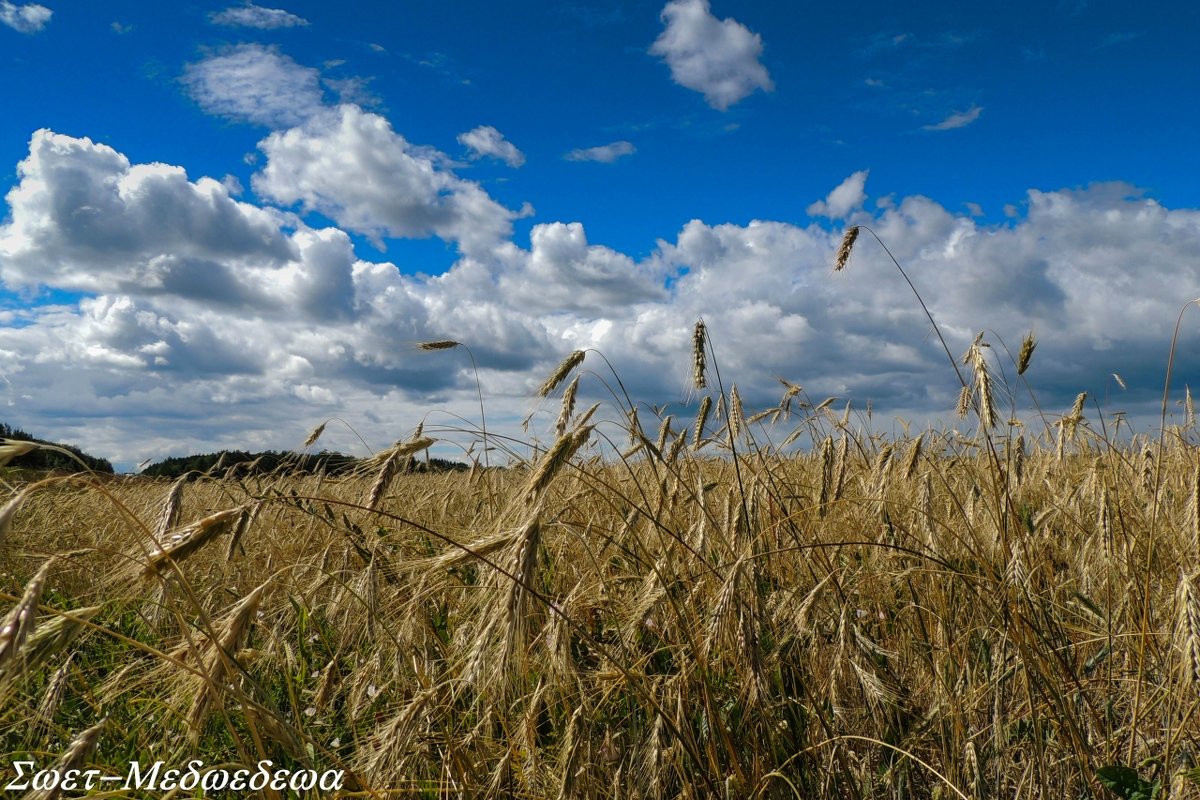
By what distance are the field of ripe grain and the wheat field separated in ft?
0.04

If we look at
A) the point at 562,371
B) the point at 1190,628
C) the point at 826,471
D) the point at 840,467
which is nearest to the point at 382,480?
the point at 562,371

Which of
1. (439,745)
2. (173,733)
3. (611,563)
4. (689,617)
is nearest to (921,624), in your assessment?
(689,617)

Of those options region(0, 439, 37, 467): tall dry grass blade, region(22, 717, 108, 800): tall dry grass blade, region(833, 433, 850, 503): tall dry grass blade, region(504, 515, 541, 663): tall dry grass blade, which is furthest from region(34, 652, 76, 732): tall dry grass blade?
region(833, 433, 850, 503): tall dry grass blade

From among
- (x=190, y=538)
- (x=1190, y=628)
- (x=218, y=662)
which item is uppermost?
(x=190, y=538)

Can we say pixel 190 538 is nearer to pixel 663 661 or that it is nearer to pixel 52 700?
→ pixel 52 700

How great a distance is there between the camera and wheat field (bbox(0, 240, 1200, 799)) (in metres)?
1.83

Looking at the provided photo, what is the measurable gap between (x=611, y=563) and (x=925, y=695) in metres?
1.48

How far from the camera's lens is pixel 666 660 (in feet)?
9.06

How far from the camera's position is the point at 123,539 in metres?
5.10

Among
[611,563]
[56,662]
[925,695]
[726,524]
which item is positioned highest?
[726,524]

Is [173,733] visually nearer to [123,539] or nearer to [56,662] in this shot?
[56,662]

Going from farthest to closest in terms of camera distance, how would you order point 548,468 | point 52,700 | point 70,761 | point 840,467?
1. point 840,467
2. point 52,700
3. point 548,468
4. point 70,761

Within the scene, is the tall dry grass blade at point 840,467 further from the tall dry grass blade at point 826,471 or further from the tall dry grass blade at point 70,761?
the tall dry grass blade at point 70,761

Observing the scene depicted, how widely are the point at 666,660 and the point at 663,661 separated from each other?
0.02 metres
